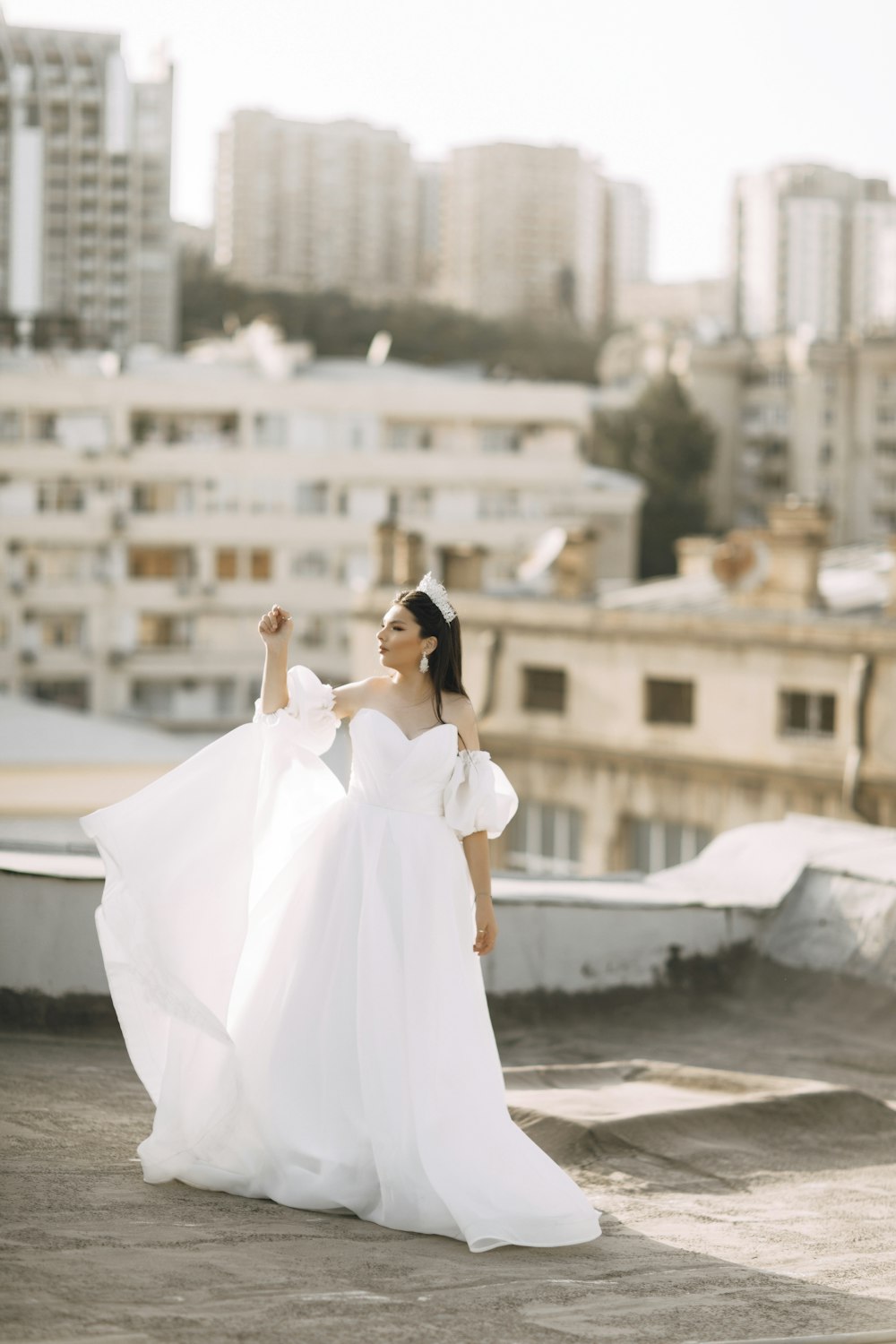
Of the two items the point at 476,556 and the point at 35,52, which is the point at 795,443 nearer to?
the point at 35,52

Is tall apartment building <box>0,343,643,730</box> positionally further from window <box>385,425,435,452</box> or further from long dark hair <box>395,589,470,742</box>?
long dark hair <box>395,589,470,742</box>

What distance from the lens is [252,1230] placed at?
4723 mm

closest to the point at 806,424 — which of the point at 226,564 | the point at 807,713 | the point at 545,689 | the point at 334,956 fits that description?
the point at 226,564

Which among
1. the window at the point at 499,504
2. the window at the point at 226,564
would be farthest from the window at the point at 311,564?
the window at the point at 499,504

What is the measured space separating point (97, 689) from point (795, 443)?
120ft

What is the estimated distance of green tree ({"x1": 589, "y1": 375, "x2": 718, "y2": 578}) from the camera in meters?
63.7

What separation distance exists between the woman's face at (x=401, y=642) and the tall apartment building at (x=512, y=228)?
359 feet

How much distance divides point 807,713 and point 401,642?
2014 centimetres

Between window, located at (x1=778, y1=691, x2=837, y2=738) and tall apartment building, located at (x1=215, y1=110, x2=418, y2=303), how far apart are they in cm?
8565

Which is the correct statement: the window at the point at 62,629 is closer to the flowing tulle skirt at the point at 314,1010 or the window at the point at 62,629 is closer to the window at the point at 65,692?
the window at the point at 65,692

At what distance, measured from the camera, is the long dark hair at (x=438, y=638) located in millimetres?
5473

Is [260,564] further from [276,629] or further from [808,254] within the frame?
[808,254]

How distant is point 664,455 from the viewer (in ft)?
217

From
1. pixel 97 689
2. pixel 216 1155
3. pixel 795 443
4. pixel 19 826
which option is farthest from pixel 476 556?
pixel 795 443
